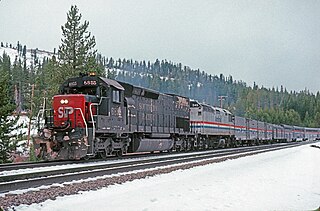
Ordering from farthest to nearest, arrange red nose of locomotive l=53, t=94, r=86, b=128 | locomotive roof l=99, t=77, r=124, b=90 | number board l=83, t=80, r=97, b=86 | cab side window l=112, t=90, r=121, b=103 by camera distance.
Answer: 1. cab side window l=112, t=90, r=121, b=103
2. locomotive roof l=99, t=77, r=124, b=90
3. number board l=83, t=80, r=97, b=86
4. red nose of locomotive l=53, t=94, r=86, b=128

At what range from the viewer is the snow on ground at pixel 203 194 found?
8.09 m

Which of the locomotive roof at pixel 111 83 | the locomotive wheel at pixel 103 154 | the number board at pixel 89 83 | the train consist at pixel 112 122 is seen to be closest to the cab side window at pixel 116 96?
the train consist at pixel 112 122

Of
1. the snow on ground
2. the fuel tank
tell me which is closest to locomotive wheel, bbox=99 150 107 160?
the fuel tank

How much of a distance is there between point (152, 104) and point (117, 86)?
5508mm

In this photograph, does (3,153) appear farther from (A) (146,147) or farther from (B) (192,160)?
(B) (192,160)

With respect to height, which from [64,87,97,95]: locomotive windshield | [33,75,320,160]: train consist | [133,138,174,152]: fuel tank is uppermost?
[64,87,97,95]: locomotive windshield

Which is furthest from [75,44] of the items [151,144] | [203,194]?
[203,194]

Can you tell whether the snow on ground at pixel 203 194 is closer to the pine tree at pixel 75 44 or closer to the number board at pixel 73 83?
the number board at pixel 73 83

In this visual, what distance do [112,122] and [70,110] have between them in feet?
6.82

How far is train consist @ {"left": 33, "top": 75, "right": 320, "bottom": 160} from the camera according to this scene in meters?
17.2

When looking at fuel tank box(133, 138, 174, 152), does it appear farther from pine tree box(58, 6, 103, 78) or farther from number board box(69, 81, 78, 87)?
pine tree box(58, 6, 103, 78)

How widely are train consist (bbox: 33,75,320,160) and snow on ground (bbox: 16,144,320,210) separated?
17.2ft

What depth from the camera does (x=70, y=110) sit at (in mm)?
17781

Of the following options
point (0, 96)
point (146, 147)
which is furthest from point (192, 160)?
point (0, 96)
